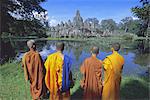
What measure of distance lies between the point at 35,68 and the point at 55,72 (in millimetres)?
833

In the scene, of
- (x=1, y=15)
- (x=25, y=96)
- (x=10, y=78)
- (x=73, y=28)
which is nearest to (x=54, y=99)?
(x=25, y=96)

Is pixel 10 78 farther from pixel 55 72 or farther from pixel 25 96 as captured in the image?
pixel 55 72

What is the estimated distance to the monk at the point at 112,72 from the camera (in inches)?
327

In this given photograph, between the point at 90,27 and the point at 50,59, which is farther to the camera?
the point at 90,27

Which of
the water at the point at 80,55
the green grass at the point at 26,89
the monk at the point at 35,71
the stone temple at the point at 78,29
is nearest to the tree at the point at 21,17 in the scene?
the water at the point at 80,55

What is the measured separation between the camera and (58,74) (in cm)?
811

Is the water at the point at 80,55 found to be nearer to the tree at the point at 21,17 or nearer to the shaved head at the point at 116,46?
the tree at the point at 21,17

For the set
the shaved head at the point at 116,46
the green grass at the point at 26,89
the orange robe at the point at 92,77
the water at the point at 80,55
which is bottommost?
the water at the point at 80,55

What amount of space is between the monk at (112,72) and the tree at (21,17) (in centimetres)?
1318

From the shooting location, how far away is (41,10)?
71.6 feet

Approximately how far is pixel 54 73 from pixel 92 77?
95 cm

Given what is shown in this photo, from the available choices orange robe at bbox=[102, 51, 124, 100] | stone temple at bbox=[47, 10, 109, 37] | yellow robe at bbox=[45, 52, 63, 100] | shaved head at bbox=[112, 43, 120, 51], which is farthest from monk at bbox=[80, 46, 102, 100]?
stone temple at bbox=[47, 10, 109, 37]

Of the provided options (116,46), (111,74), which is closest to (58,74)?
(111,74)

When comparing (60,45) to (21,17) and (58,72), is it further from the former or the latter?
(21,17)
